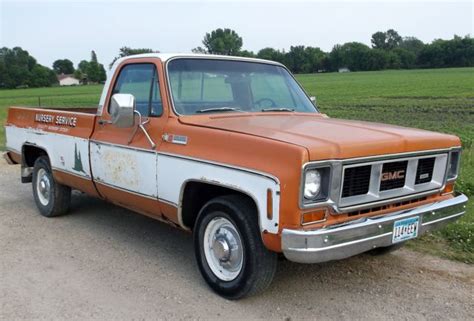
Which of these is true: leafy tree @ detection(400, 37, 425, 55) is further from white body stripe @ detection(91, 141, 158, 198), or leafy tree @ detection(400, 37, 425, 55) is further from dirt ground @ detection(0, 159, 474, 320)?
white body stripe @ detection(91, 141, 158, 198)

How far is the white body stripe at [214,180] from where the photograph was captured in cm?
350

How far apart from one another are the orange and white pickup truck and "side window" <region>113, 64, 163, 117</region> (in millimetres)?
14

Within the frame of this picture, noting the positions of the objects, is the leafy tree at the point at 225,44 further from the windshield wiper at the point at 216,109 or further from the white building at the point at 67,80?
the white building at the point at 67,80

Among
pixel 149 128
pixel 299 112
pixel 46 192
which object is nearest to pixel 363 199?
pixel 299 112

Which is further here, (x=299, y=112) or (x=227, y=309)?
(x=299, y=112)

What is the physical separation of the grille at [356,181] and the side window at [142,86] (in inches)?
71.7

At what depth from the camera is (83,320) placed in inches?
147

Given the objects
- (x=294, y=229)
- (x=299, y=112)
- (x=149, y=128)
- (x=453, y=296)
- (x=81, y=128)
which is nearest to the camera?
(x=294, y=229)

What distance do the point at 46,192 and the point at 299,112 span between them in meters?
3.47

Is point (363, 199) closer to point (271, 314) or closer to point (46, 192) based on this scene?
point (271, 314)

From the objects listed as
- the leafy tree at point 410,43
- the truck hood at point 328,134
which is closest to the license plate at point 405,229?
the truck hood at point 328,134

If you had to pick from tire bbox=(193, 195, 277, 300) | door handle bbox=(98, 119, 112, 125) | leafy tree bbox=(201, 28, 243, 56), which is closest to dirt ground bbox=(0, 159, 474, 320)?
tire bbox=(193, 195, 277, 300)

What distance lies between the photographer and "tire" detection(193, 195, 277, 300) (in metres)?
3.78

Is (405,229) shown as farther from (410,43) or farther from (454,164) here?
(410,43)
